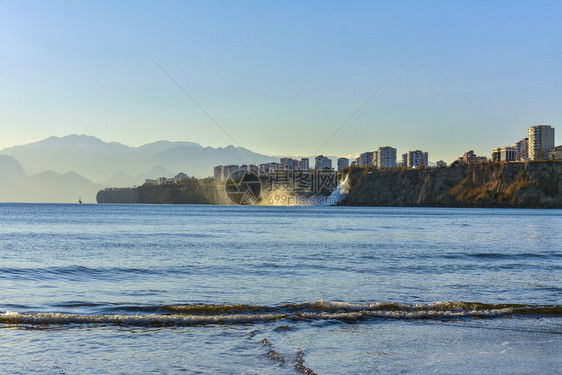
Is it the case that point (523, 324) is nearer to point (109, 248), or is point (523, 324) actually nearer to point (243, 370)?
point (243, 370)

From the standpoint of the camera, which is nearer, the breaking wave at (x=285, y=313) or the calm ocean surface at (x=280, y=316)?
the calm ocean surface at (x=280, y=316)

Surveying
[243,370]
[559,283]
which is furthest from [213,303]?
[559,283]

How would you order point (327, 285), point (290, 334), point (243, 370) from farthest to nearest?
point (327, 285) → point (290, 334) → point (243, 370)

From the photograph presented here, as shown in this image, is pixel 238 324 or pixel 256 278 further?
pixel 256 278

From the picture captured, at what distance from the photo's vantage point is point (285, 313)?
48.4ft

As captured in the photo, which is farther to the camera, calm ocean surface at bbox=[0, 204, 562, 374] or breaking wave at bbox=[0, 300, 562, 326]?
breaking wave at bbox=[0, 300, 562, 326]

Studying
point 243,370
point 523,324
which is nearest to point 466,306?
point 523,324

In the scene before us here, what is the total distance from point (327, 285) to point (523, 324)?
787cm

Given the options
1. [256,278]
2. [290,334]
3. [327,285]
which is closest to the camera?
[290,334]

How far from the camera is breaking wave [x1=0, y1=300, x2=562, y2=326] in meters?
13.5

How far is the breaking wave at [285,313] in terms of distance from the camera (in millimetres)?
13484

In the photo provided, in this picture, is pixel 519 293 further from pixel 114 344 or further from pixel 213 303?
pixel 114 344

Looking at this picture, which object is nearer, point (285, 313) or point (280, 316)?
point (280, 316)

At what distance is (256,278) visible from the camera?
21906 mm
